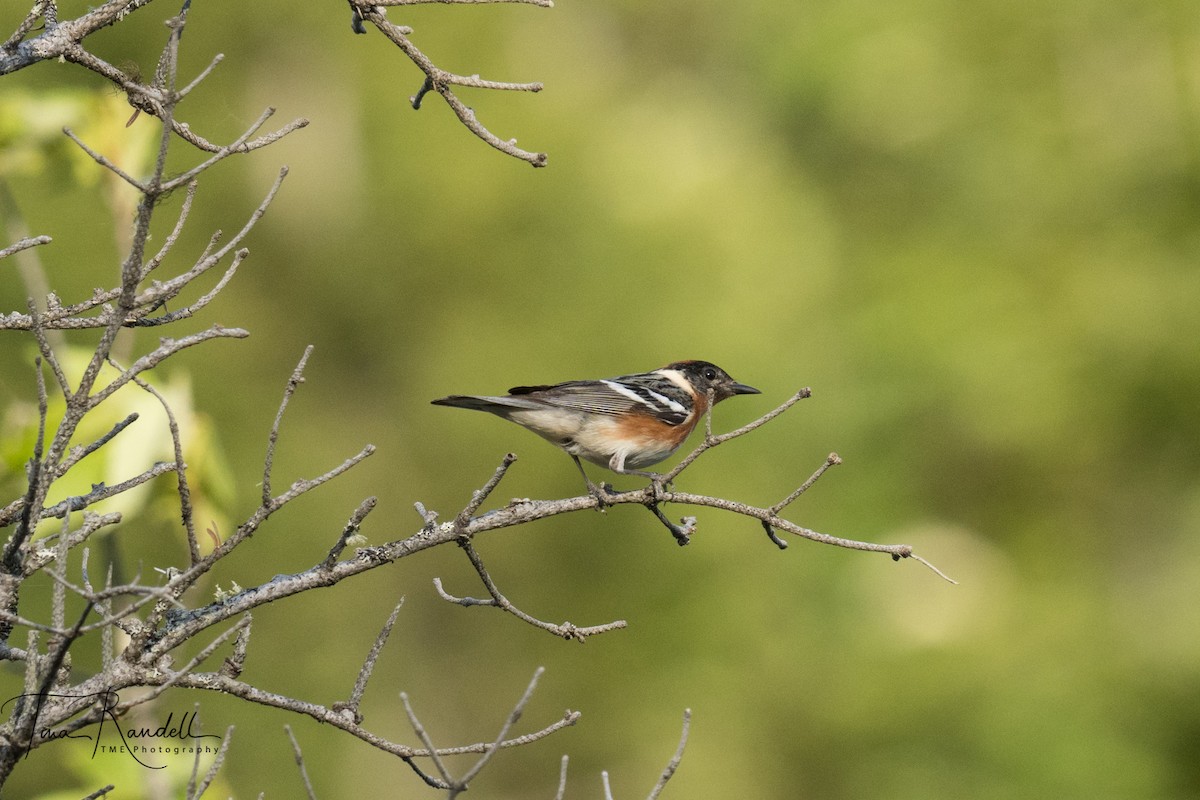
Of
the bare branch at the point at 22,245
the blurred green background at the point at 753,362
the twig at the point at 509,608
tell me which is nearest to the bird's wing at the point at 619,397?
the twig at the point at 509,608

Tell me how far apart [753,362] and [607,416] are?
424 inches

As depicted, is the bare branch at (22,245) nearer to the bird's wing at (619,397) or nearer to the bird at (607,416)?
the bird at (607,416)

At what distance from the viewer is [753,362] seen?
16656mm

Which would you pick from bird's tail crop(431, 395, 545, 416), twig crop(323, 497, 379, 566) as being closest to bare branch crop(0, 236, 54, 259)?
twig crop(323, 497, 379, 566)

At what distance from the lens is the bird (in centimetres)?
579

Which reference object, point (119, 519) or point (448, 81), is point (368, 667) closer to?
point (119, 519)

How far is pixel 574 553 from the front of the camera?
1691 centimetres

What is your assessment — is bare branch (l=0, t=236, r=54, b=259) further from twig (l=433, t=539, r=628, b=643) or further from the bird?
the bird

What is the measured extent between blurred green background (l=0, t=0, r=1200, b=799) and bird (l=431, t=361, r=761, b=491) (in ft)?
26.1

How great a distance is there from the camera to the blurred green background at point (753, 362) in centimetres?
1373

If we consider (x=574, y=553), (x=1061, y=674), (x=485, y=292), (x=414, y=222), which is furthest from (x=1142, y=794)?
(x=414, y=222)

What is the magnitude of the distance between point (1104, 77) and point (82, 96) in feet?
49.6

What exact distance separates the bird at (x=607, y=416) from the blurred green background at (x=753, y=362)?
7.96 meters

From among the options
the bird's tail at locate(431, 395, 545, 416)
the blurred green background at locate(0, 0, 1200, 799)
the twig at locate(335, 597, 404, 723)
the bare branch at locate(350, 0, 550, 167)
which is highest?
the bare branch at locate(350, 0, 550, 167)
